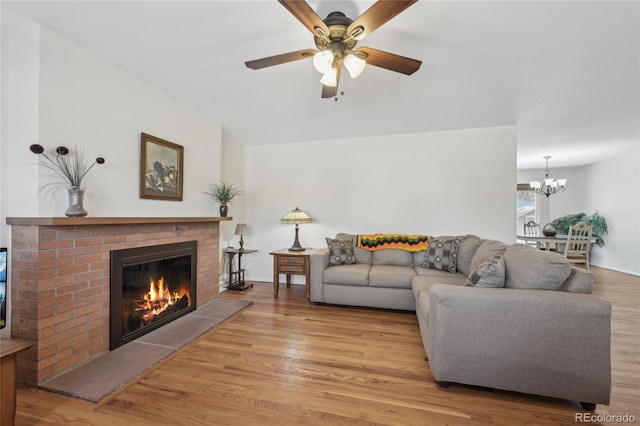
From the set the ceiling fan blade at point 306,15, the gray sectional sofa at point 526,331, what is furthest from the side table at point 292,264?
the ceiling fan blade at point 306,15

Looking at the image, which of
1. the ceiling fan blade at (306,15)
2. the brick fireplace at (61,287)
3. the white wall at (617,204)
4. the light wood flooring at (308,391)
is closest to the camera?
the ceiling fan blade at (306,15)

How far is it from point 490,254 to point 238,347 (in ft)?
7.99

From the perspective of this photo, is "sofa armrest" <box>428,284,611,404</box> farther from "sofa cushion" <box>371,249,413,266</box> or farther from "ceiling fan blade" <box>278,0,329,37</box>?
"sofa cushion" <box>371,249,413,266</box>

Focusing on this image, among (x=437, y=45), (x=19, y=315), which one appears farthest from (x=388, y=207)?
(x=19, y=315)

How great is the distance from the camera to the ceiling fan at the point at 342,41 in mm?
1352

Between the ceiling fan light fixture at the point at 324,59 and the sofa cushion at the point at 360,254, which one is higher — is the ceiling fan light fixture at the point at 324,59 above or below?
above

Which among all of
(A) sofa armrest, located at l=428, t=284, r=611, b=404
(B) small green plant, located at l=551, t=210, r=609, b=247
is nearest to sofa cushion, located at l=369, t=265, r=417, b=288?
(A) sofa armrest, located at l=428, t=284, r=611, b=404

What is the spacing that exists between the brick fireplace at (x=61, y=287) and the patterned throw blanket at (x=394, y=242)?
268 cm

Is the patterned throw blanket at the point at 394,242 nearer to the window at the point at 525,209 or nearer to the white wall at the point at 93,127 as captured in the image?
the white wall at the point at 93,127

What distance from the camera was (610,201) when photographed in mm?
5938

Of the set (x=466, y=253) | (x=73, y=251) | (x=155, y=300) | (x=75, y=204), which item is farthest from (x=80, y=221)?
(x=466, y=253)

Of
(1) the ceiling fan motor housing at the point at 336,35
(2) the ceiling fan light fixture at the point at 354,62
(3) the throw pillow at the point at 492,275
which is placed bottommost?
(3) the throw pillow at the point at 492,275

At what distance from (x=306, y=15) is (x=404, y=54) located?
104 centimetres

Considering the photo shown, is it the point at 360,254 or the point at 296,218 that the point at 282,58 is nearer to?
the point at 296,218
